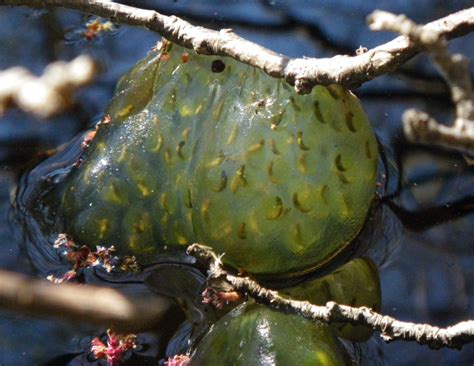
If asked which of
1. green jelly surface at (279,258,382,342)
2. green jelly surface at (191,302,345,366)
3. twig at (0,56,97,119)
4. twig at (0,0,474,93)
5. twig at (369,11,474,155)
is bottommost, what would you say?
green jelly surface at (279,258,382,342)

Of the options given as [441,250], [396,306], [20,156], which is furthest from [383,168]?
[20,156]

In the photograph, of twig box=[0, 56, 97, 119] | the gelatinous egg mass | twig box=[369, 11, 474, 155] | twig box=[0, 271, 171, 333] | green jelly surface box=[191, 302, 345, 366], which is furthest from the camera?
twig box=[0, 56, 97, 119]

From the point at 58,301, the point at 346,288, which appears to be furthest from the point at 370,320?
the point at 58,301

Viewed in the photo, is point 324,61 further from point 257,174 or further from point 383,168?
point 383,168

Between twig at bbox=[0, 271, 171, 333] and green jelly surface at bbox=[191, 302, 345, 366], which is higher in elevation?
twig at bbox=[0, 271, 171, 333]

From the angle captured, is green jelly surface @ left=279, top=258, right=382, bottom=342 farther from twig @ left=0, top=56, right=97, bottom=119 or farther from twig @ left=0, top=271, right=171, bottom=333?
twig @ left=0, top=56, right=97, bottom=119

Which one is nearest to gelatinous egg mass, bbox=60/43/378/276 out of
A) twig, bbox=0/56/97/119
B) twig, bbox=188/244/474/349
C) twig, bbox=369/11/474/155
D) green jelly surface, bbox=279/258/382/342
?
green jelly surface, bbox=279/258/382/342

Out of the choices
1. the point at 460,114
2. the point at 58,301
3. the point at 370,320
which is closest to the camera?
the point at 460,114

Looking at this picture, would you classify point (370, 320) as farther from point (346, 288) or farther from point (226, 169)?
point (226, 169)
